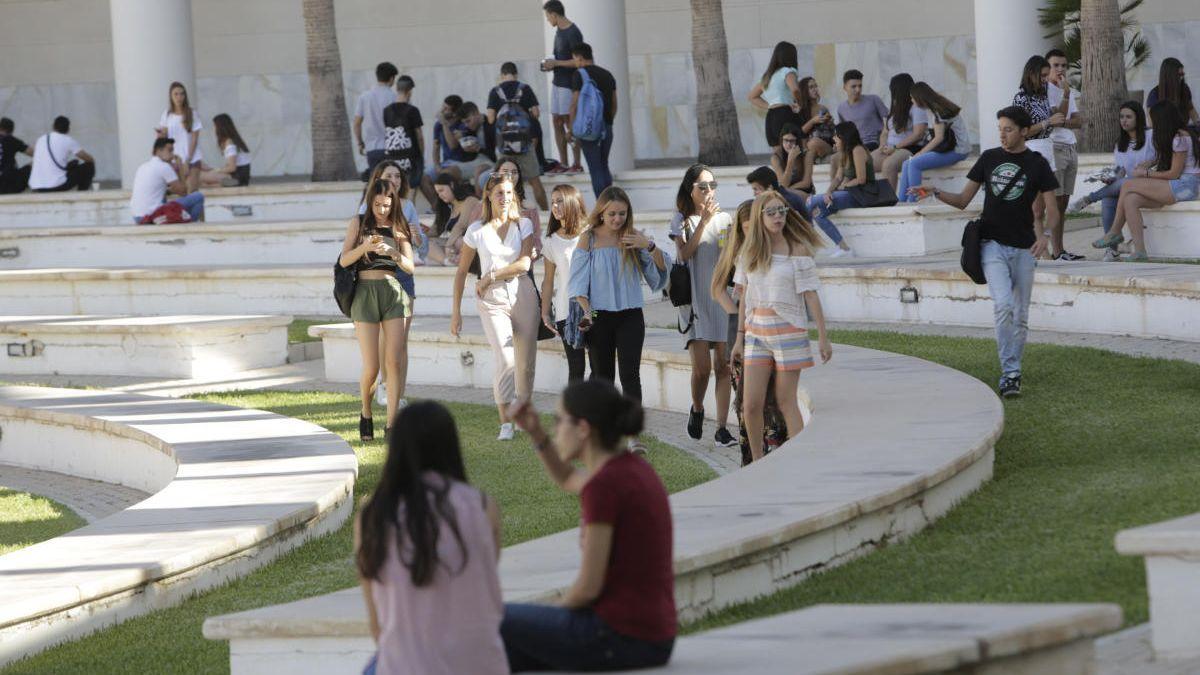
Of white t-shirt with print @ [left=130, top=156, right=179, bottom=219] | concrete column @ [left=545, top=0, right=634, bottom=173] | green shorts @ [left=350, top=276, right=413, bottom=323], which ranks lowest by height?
green shorts @ [left=350, top=276, right=413, bottom=323]

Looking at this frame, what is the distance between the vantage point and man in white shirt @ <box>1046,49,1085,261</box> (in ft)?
51.8

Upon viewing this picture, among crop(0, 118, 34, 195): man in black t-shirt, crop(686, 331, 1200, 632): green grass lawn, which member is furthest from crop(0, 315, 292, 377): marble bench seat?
crop(686, 331, 1200, 632): green grass lawn

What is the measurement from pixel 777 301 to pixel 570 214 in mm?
2451

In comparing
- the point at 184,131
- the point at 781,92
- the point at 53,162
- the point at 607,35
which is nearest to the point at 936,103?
the point at 781,92

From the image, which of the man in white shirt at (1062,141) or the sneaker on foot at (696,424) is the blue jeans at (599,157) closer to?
the man in white shirt at (1062,141)

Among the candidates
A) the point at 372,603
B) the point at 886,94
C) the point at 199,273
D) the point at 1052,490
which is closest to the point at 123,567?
the point at 372,603

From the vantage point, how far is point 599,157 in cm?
1941

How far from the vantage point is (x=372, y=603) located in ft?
15.6

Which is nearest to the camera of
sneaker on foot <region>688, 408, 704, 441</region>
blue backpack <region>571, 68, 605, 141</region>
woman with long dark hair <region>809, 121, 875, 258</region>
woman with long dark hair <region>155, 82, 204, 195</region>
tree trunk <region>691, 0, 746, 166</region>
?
sneaker on foot <region>688, 408, 704, 441</region>

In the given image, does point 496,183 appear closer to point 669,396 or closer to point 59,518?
point 669,396

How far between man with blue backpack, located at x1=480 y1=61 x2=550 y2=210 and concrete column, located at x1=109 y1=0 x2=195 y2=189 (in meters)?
5.60

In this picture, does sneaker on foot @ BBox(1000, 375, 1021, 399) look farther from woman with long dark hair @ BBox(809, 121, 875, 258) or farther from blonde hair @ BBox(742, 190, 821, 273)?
woman with long dark hair @ BBox(809, 121, 875, 258)

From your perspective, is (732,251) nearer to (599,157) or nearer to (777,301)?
(777,301)

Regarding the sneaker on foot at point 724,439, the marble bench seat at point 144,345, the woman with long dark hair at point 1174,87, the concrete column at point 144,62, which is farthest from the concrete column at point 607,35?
the sneaker on foot at point 724,439
